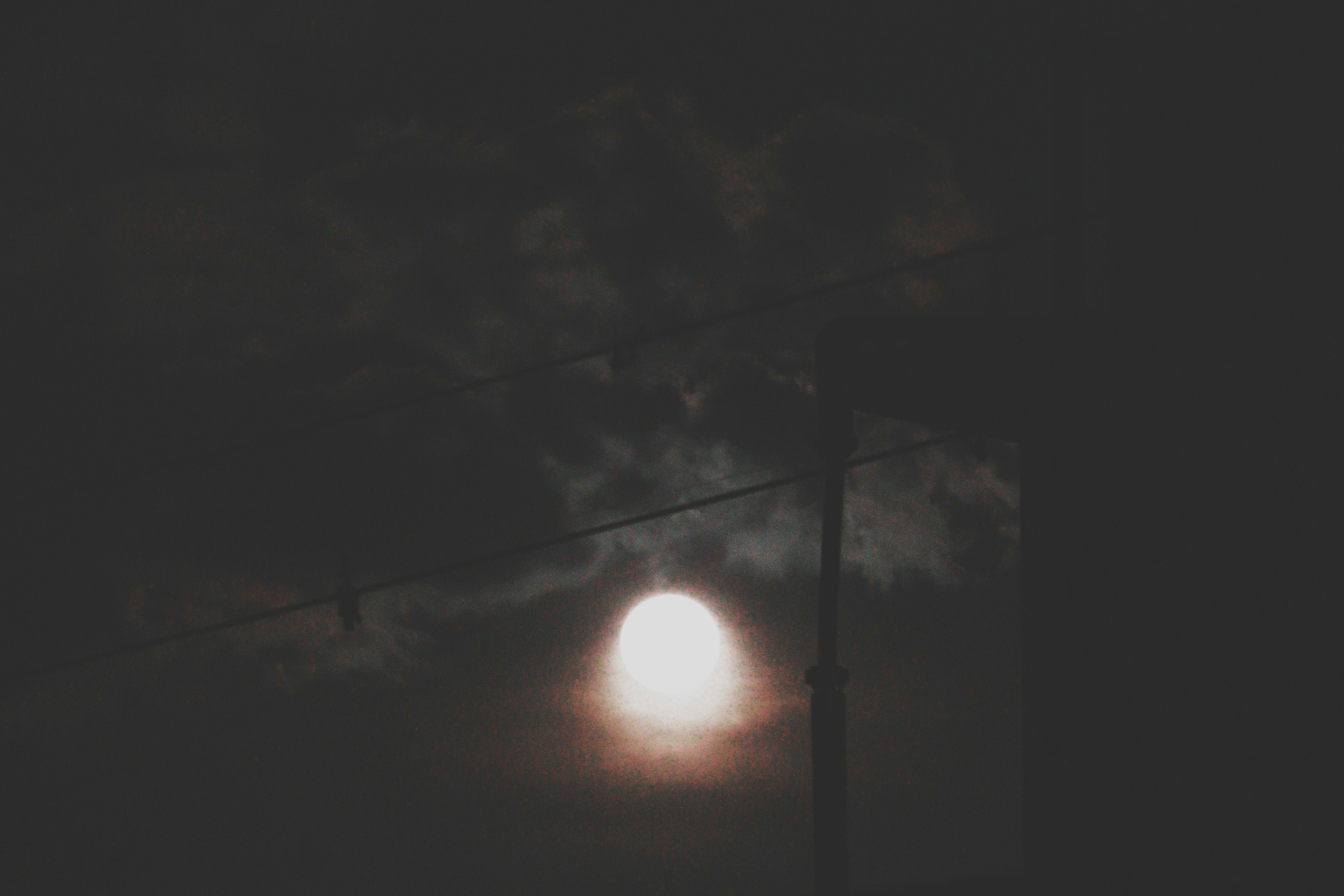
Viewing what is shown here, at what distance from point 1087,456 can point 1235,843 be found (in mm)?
2235

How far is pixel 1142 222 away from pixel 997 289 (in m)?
0.92

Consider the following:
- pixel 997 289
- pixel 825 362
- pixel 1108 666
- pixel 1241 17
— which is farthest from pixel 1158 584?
pixel 1241 17

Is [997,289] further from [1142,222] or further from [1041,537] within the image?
[1041,537]

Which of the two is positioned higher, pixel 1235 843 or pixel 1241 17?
pixel 1241 17

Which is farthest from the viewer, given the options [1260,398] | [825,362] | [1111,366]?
[825,362]

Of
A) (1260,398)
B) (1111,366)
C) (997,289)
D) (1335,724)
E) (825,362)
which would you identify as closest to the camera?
(1335,724)

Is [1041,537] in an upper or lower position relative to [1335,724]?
upper

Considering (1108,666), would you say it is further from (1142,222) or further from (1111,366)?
(1142,222)

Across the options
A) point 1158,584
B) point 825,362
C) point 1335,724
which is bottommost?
point 1335,724

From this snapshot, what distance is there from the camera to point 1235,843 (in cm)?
569

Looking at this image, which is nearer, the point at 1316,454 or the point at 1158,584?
the point at 1316,454

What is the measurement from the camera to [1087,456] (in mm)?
6465

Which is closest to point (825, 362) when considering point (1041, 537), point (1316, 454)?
point (1041, 537)

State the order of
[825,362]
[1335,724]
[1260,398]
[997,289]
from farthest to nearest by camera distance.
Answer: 1. [825,362]
2. [997,289]
3. [1260,398]
4. [1335,724]
